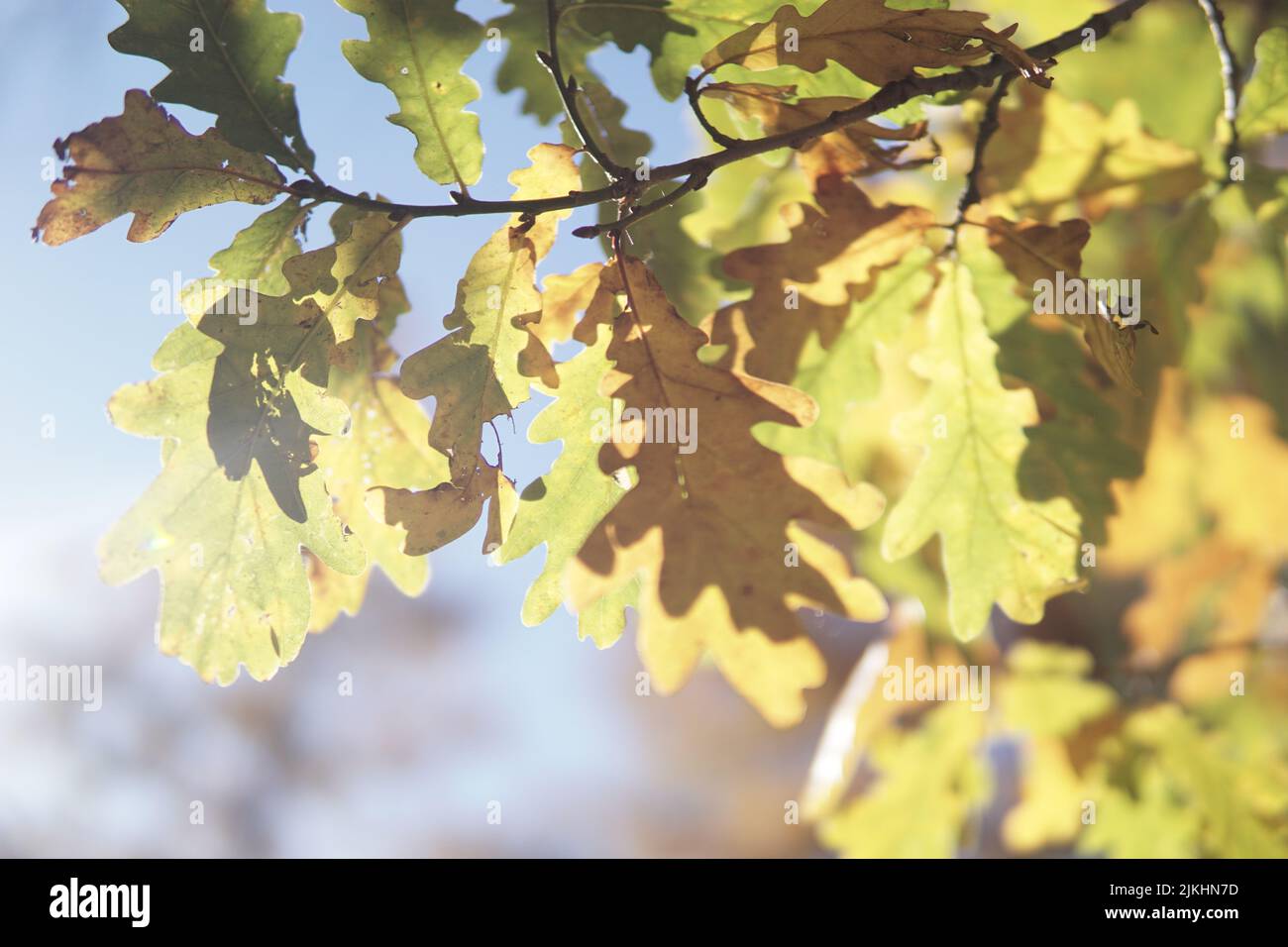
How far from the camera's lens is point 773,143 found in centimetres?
94

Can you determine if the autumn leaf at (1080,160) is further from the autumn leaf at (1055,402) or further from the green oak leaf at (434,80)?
the green oak leaf at (434,80)

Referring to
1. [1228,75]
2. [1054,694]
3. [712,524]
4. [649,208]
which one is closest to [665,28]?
[649,208]

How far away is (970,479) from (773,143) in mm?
583

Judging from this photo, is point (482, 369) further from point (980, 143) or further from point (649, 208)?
point (980, 143)

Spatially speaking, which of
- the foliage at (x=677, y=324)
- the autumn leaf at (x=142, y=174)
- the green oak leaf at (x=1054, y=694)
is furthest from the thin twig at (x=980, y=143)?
the green oak leaf at (x=1054, y=694)

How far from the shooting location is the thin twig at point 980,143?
3.67 ft

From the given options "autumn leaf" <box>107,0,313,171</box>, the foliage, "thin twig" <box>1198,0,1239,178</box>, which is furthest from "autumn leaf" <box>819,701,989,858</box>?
"autumn leaf" <box>107,0,313,171</box>

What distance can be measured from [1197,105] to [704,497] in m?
2.00

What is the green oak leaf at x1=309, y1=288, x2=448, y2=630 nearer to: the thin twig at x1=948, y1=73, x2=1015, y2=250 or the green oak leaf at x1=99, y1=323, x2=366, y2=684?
the green oak leaf at x1=99, y1=323, x2=366, y2=684

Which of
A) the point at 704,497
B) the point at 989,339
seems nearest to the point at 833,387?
the point at 989,339

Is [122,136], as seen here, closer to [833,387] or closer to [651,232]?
[651,232]

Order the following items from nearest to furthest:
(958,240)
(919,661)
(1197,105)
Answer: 1. (958,240)
2. (919,661)
3. (1197,105)

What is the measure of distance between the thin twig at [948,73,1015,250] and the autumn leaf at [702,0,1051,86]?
14 centimetres

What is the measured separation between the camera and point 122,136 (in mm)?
938
